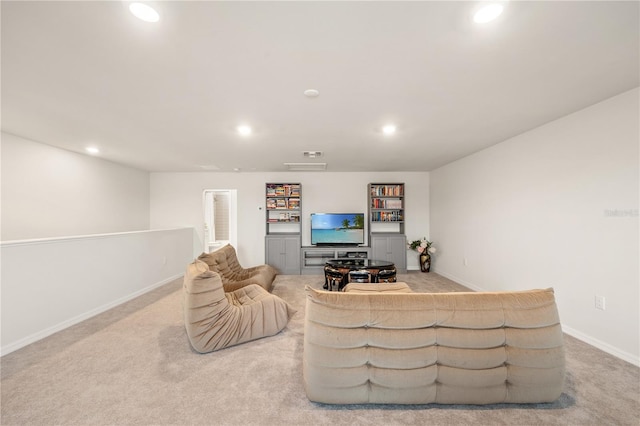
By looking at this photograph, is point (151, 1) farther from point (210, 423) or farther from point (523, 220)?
point (523, 220)

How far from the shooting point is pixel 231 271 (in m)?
4.00

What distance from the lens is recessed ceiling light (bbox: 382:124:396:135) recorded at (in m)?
2.98

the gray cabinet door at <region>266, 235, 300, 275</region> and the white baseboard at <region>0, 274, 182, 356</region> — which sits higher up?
the gray cabinet door at <region>266, 235, 300, 275</region>

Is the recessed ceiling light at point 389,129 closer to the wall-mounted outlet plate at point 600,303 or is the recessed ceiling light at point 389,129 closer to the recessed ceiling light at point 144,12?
the recessed ceiling light at point 144,12

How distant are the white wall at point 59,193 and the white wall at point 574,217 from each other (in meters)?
6.68

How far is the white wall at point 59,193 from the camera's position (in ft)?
10.9

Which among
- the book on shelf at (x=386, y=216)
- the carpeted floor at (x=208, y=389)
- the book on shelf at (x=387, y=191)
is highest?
the book on shelf at (x=387, y=191)

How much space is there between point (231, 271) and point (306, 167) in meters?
2.57

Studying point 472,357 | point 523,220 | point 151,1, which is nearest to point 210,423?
point 472,357

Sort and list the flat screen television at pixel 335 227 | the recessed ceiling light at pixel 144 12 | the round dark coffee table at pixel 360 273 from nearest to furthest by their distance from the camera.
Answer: the recessed ceiling light at pixel 144 12 → the round dark coffee table at pixel 360 273 → the flat screen television at pixel 335 227

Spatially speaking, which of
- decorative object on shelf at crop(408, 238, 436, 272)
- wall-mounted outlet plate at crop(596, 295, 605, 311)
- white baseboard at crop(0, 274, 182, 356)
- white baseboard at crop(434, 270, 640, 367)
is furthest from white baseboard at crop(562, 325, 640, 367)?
white baseboard at crop(0, 274, 182, 356)

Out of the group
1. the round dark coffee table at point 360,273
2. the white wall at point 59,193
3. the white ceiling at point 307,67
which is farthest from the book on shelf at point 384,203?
the white wall at point 59,193

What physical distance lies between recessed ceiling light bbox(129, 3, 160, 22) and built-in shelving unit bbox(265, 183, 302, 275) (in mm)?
4404

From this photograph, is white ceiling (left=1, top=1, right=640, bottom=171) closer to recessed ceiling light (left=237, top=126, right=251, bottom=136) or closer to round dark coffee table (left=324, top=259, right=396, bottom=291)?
recessed ceiling light (left=237, top=126, right=251, bottom=136)
